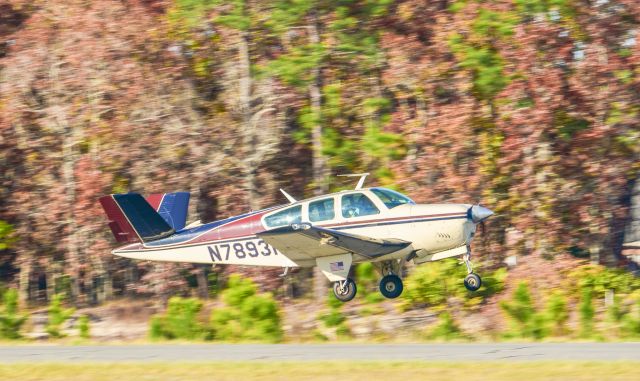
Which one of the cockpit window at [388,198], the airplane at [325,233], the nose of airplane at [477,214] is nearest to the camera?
the nose of airplane at [477,214]

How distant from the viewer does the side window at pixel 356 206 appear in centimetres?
2089

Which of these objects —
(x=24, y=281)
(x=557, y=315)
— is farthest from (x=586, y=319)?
(x=24, y=281)

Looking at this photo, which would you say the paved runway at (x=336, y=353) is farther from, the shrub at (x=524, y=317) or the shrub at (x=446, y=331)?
the shrub at (x=446, y=331)

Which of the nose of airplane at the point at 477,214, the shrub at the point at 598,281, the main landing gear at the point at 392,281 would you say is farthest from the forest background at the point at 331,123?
the nose of airplane at the point at 477,214

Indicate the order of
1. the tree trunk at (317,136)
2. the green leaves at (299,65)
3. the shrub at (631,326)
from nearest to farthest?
the shrub at (631,326) → the green leaves at (299,65) → the tree trunk at (317,136)

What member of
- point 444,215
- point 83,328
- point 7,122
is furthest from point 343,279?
point 7,122

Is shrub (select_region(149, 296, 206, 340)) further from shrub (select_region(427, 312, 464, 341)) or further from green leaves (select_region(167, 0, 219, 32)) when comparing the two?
green leaves (select_region(167, 0, 219, 32))

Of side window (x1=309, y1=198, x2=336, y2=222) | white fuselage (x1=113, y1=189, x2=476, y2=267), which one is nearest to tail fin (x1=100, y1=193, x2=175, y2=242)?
white fuselage (x1=113, y1=189, x2=476, y2=267)

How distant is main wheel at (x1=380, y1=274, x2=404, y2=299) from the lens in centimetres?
2186

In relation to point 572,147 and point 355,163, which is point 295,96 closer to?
point 355,163

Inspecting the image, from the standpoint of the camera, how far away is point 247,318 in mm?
22078

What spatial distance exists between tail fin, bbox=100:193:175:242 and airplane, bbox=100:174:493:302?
0.02 metres

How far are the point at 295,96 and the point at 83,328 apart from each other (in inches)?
346

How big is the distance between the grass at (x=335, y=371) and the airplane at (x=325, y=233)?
4489mm
